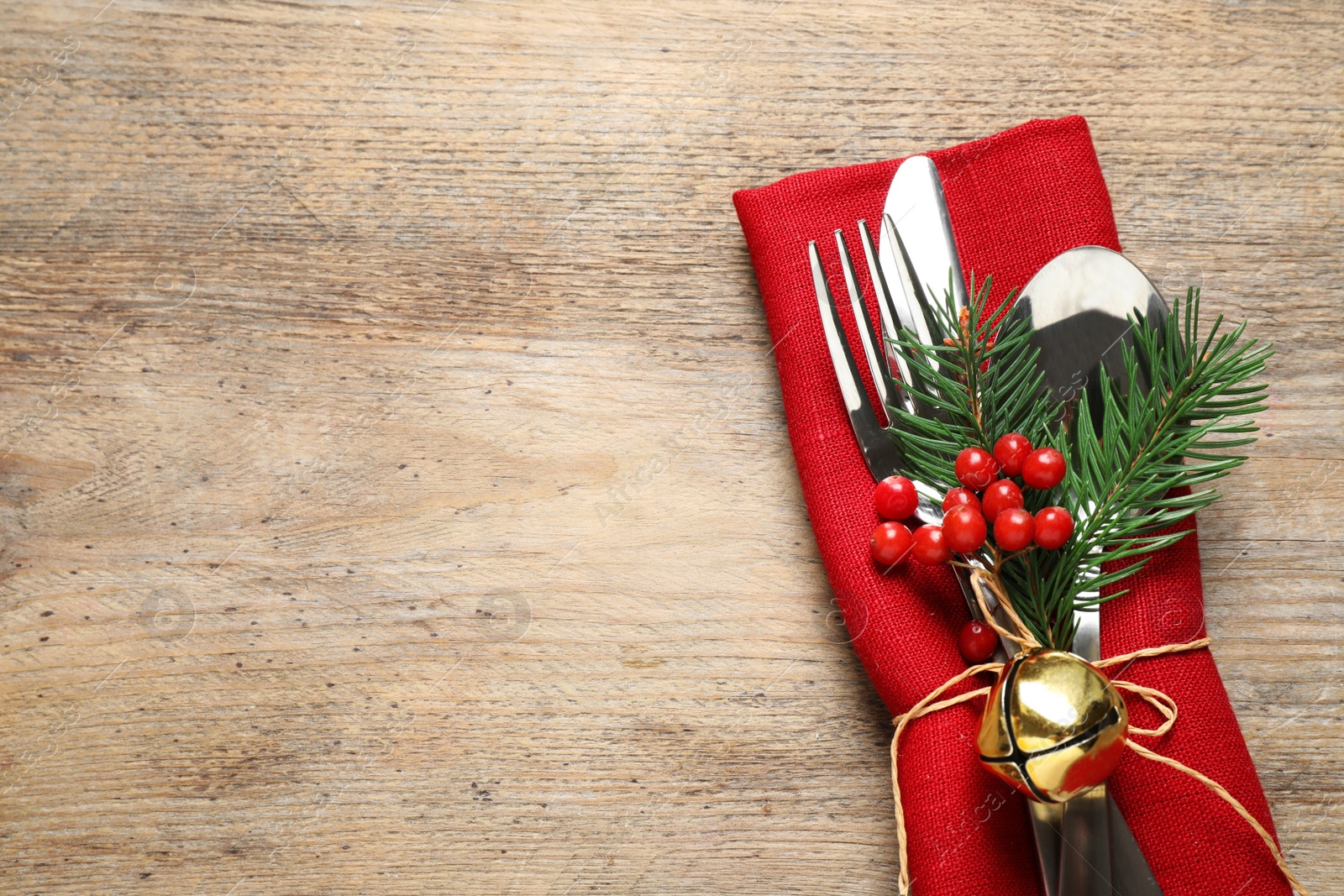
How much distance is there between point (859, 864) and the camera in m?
0.51

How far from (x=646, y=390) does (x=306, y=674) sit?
0.91 ft

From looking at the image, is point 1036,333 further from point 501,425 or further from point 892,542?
point 501,425

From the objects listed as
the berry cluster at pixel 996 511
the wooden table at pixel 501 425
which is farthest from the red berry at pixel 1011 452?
the wooden table at pixel 501 425

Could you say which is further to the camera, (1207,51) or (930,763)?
(1207,51)

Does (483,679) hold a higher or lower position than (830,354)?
lower

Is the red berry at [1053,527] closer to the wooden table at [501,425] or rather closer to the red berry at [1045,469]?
the red berry at [1045,469]

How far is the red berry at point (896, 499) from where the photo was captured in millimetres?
473

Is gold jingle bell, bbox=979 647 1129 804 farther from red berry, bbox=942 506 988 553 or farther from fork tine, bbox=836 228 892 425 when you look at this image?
fork tine, bbox=836 228 892 425

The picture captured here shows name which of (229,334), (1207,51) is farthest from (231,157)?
(1207,51)

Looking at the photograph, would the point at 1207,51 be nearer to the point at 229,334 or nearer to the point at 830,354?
the point at 830,354

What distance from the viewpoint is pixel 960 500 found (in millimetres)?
443

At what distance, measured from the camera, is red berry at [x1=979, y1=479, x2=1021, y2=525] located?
1.43 feet

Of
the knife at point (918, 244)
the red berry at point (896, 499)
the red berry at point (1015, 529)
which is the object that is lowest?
the red berry at point (896, 499)

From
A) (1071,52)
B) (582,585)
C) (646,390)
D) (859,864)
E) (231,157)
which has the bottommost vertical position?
(859,864)
